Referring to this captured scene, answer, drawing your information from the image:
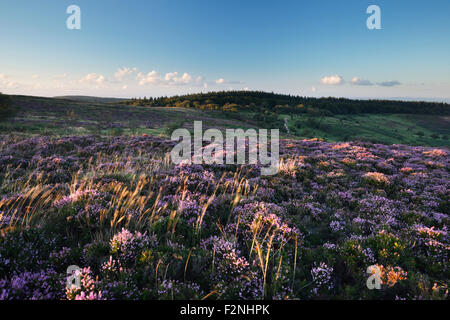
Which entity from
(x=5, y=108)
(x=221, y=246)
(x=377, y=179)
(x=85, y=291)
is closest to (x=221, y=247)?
(x=221, y=246)

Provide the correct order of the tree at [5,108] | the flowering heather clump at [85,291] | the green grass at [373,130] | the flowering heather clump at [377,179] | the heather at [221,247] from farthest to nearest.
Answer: the green grass at [373,130]
the tree at [5,108]
the flowering heather clump at [377,179]
the heather at [221,247]
the flowering heather clump at [85,291]

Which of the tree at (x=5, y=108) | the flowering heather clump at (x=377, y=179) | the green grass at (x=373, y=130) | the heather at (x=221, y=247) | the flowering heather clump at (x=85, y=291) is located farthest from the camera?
the green grass at (x=373, y=130)

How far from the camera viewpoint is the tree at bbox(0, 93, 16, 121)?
2959cm

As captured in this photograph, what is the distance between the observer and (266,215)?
515cm

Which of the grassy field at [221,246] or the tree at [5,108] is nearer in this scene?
the grassy field at [221,246]

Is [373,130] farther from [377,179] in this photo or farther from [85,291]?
[85,291]

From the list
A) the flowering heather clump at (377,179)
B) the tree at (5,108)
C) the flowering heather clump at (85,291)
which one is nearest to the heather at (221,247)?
the flowering heather clump at (85,291)

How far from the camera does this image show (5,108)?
30.1m

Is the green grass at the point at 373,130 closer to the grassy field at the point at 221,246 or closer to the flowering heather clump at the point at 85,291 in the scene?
the grassy field at the point at 221,246

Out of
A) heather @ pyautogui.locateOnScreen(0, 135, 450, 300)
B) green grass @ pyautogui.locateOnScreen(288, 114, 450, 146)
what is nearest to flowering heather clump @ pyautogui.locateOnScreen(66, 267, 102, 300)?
heather @ pyautogui.locateOnScreen(0, 135, 450, 300)

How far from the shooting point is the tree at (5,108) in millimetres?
29591

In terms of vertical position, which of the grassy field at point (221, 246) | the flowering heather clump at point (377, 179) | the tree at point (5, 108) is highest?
the tree at point (5, 108)
